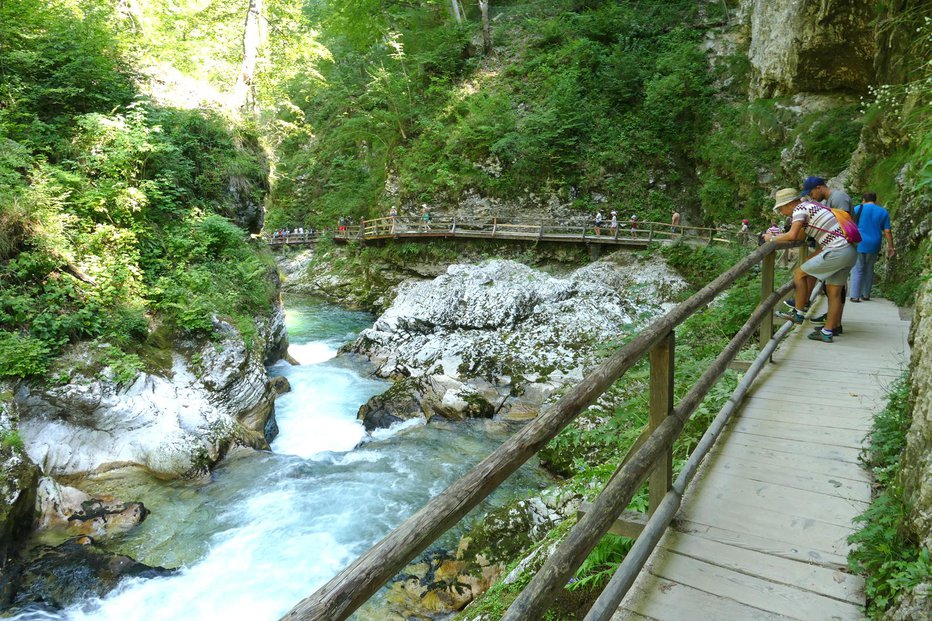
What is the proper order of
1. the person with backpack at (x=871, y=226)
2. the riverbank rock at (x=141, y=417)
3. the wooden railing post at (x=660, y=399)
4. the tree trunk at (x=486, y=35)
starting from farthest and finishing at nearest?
1. the tree trunk at (x=486, y=35)
2. the riverbank rock at (x=141, y=417)
3. the person with backpack at (x=871, y=226)
4. the wooden railing post at (x=660, y=399)

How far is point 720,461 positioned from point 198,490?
7.59m

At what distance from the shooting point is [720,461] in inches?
125

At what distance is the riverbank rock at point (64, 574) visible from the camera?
5.57 m

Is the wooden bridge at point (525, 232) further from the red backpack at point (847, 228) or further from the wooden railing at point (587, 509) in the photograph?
the wooden railing at point (587, 509)

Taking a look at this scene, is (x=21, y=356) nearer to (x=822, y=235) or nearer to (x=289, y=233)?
(x=822, y=235)

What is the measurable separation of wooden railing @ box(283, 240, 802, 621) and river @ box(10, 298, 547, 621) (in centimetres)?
486

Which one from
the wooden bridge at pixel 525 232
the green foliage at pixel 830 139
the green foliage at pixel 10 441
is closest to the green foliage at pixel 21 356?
the green foliage at pixel 10 441

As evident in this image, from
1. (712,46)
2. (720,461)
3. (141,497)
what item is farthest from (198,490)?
(712,46)

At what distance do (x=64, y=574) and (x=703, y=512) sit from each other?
706 centimetres

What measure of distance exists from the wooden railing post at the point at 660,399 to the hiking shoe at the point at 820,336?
13.2 feet

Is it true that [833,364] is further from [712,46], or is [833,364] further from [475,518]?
[712,46]

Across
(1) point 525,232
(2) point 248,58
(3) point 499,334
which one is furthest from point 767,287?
(1) point 525,232

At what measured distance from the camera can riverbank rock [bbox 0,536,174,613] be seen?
557 centimetres

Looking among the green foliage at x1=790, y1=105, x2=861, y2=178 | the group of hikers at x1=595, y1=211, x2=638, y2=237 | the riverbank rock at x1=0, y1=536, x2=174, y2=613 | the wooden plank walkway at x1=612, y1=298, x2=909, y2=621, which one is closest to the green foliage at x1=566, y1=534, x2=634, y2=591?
the wooden plank walkway at x1=612, y1=298, x2=909, y2=621
